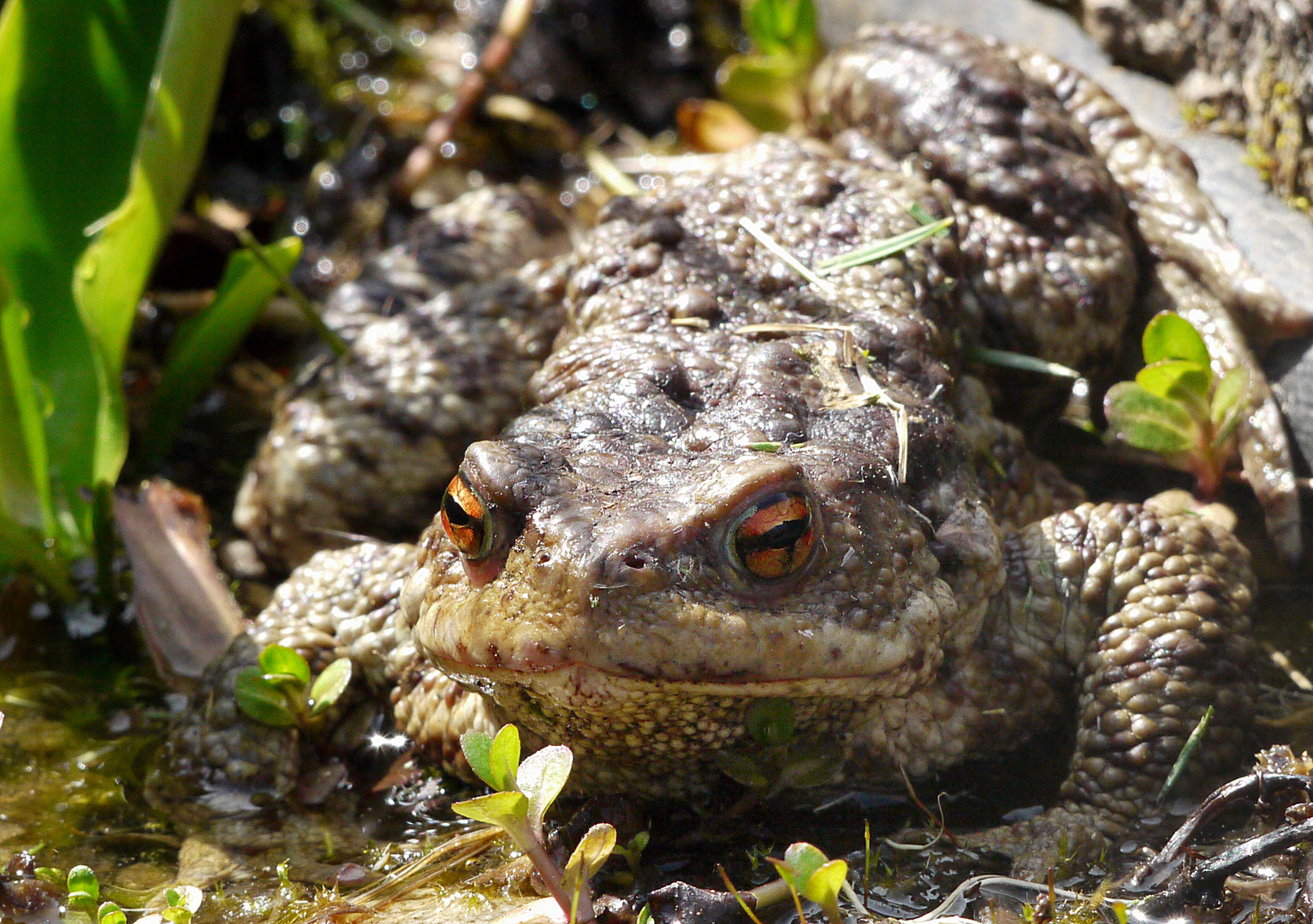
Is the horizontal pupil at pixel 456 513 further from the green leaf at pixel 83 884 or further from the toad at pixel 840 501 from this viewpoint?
the green leaf at pixel 83 884

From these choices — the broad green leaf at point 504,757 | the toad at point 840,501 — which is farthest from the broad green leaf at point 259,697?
the broad green leaf at point 504,757

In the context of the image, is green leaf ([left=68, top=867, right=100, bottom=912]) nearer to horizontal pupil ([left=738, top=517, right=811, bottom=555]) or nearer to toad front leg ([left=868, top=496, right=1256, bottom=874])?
horizontal pupil ([left=738, top=517, right=811, bottom=555])

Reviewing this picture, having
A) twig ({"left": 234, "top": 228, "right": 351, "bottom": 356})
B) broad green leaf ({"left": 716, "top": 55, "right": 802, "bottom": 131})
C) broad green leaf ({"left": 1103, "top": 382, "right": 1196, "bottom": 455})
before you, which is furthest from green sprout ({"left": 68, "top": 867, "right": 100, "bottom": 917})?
broad green leaf ({"left": 716, "top": 55, "right": 802, "bottom": 131})

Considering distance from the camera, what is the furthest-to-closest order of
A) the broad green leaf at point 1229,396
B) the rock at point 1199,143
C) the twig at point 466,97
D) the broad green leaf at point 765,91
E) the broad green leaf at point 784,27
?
the twig at point 466,97 < the broad green leaf at point 765,91 < the broad green leaf at point 784,27 < the rock at point 1199,143 < the broad green leaf at point 1229,396

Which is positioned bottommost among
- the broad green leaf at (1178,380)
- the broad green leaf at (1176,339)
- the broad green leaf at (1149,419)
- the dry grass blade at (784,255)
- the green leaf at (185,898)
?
the green leaf at (185,898)

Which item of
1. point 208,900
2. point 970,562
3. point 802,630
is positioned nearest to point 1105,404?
point 970,562

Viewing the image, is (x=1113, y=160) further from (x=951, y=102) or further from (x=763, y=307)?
(x=763, y=307)

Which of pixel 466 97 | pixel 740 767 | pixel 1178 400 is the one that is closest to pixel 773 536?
pixel 740 767

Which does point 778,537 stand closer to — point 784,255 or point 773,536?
point 773,536
